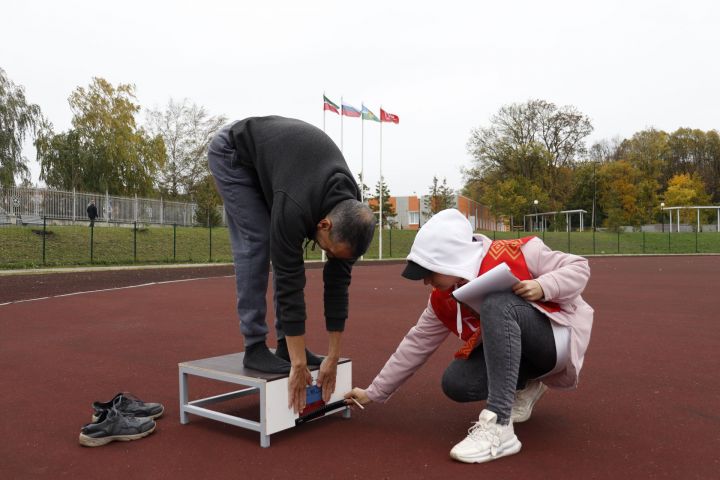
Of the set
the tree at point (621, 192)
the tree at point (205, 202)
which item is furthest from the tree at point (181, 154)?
the tree at point (621, 192)

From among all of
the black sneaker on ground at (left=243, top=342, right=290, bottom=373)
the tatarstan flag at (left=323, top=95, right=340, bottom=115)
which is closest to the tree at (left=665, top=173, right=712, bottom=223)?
the tatarstan flag at (left=323, top=95, right=340, bottom=115)

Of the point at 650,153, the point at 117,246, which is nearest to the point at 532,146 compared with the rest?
the point at 650,153

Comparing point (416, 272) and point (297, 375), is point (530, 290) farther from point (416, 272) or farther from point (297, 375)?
point (297, 375)

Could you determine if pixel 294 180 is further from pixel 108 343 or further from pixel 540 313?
pixel 108 343

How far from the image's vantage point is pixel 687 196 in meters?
61.2

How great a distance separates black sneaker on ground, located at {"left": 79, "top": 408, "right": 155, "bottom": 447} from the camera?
2.87 meters

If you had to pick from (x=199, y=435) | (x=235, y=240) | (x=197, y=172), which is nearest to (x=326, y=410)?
(x=199, y=435)

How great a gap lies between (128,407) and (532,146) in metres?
54.0

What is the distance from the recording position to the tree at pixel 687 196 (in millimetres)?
60753

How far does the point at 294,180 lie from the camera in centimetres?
265

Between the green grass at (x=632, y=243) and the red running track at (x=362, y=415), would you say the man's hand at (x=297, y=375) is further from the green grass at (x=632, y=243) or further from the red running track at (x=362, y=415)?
the green grass at (x=632, y=243)

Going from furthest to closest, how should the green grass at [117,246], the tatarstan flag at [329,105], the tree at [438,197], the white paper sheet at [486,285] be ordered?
the tree at [438,197] → the tatarstan flag at [329,105] → the green grass at [117,246] → the white paper sheet at [486,285]

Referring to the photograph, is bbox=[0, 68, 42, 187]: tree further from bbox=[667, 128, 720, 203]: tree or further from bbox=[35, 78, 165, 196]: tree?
bbox=[667, 128, 720, 203]: tree

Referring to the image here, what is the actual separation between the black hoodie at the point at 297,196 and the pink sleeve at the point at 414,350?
0.36 metres
